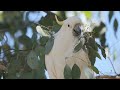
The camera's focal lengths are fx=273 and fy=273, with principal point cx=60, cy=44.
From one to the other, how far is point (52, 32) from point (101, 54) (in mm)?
255

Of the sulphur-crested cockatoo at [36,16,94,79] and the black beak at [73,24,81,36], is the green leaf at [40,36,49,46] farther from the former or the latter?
the black beak at [73,24,81,36]

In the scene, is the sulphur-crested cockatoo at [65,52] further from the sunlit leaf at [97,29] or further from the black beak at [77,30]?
the sunlit leaf at [97,29]

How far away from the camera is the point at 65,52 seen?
1441mm

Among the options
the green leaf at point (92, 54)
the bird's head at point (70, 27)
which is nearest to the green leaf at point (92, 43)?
the green leaf at point (92, 54)

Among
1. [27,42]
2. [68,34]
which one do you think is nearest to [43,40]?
[27,42]

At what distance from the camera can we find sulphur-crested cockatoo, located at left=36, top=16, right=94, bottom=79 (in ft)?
4.41

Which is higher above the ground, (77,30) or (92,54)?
(77,30)

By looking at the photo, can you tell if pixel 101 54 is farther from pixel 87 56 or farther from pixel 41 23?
pixel 41 23

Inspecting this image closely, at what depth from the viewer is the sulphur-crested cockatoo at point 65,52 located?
1.34 metres

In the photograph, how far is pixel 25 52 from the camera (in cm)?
129

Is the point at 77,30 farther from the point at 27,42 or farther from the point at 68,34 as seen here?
the point at 27,42
